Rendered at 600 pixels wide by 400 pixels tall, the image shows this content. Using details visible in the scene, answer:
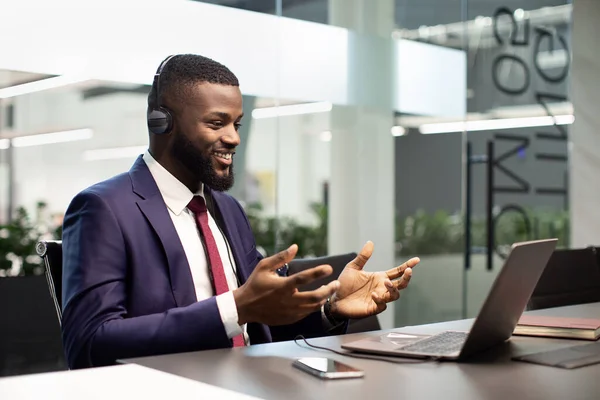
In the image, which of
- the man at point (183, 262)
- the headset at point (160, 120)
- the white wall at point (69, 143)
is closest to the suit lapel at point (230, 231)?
the man at point (183, 262)

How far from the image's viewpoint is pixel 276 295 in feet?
5.08

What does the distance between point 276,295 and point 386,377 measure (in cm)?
30

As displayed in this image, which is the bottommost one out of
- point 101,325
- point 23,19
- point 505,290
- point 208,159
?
point 101,325

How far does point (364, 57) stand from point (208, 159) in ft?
9.00

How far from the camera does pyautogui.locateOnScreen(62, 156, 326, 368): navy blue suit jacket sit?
1688mm

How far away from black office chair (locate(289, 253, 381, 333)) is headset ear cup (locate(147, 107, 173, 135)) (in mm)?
506

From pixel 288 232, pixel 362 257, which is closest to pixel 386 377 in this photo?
pixel 362 257

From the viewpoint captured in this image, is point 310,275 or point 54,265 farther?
point 54,265

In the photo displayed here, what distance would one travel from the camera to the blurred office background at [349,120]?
3.41m

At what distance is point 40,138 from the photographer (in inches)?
134

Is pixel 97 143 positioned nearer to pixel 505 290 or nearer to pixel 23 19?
pixel 23 19

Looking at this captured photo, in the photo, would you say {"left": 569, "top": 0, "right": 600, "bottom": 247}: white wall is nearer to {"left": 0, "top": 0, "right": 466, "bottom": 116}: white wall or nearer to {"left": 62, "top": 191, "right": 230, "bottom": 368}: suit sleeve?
{"left": 0, "top": 0, "right": 466, "bottom": 116}: white wall

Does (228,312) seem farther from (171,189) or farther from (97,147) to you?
(97,147)

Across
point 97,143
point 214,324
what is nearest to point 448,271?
point 97,143
